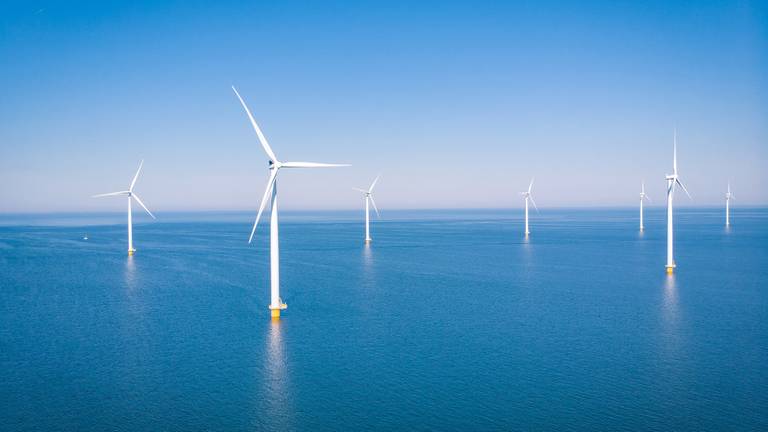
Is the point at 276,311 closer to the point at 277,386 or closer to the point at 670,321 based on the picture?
the point at 277,386

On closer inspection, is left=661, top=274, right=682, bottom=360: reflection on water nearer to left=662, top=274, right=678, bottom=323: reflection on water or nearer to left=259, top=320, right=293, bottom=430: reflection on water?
left=662, top=274, right=678, bottom=323: reflection on water

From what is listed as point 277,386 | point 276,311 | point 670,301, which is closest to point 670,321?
point 670,301

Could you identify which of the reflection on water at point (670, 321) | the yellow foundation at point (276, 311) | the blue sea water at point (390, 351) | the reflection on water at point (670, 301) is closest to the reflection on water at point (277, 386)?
the blue sea water at point (390, 351)

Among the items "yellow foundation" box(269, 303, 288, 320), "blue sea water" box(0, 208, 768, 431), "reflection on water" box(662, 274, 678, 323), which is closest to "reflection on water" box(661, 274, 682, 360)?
"reflection on water" box(662, 274, 678, 323)

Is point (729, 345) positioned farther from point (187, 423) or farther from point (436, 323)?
point (187, 423)

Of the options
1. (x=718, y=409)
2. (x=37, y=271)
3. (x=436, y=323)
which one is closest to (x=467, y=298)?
(x=436, y=323)

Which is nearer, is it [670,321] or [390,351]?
[390,351]
